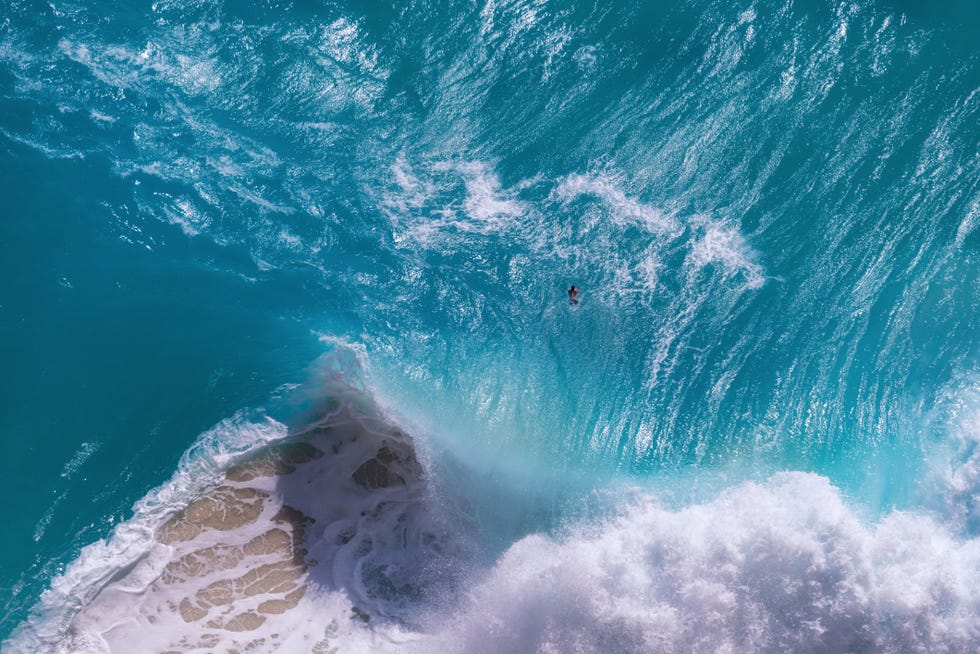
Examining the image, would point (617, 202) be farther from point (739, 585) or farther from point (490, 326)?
point (739, 585)

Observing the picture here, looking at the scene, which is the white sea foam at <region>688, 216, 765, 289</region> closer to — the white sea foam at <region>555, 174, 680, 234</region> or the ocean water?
the ocean water

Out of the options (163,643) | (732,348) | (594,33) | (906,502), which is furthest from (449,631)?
(594,33)

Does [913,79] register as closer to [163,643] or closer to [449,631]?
[449,631]

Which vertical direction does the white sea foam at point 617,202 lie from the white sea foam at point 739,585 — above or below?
above

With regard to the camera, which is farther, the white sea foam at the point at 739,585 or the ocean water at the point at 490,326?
the ocean water at the point at 490,326

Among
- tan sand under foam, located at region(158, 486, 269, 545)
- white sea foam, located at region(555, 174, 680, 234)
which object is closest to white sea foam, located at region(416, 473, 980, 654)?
tan sand under foam, located at region(158, 486, 269, 545)

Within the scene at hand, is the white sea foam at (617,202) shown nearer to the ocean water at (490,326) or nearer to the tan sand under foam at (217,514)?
the ocean water at (490,326)

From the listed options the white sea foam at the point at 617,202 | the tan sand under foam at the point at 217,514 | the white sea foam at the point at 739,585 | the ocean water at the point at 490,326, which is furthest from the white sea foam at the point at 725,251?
the tan sand under foam at the point at 217,514

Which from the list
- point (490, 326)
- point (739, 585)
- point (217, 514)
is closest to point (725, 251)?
point (490, 326)

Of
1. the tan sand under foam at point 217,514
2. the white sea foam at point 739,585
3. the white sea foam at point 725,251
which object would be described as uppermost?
the white sea foam at point 725,251
